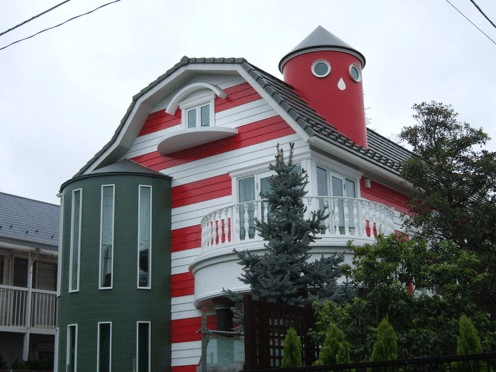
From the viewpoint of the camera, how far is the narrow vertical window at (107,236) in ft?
49.9

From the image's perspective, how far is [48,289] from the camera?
23.8m

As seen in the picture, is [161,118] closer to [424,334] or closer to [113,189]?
[113,189]

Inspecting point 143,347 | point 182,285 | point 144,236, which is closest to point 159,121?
point 144,236

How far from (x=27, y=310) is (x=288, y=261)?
42.9ft

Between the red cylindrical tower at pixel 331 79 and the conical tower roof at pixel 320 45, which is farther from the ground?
the conical tower roof at pixel 320 45

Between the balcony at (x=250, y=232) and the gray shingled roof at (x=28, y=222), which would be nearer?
the balcony at (x=250, y=232)

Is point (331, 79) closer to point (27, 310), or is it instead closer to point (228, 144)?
point (228, 144)

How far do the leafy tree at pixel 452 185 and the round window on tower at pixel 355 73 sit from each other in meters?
3.08

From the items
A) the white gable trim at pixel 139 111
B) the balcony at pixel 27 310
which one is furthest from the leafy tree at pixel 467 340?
the balcony at pixel 27 310

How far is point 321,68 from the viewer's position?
56.1 ft

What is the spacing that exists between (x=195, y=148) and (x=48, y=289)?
10.2 meters

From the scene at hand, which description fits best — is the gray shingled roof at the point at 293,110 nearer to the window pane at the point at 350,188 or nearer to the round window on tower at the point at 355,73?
the window pane at the point at 350,188

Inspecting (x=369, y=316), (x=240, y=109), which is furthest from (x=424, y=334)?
(x=240, y=109)

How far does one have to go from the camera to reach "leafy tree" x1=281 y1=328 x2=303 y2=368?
870cm
